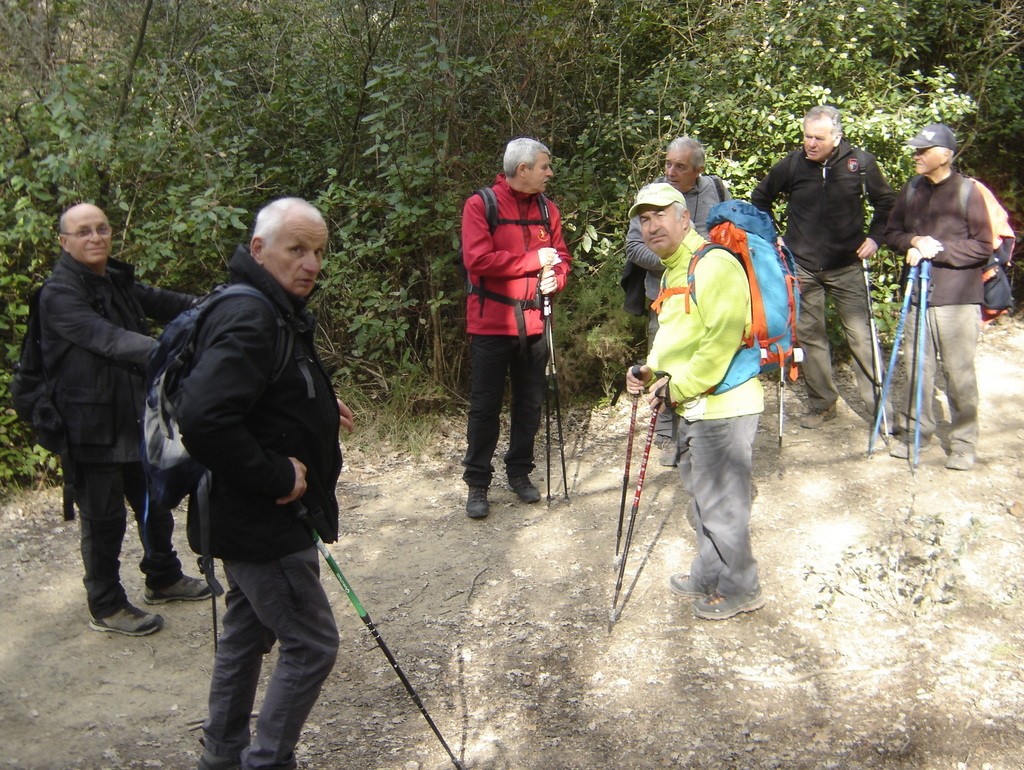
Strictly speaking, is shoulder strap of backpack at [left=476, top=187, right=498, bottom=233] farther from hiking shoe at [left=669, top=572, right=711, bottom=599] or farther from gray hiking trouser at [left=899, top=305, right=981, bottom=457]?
gray hiking trouser at [left=899, top=305, right=981, bottom=457]

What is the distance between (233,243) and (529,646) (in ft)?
13.4

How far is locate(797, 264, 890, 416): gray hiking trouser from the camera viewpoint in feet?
21.1

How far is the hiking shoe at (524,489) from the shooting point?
19.7ft

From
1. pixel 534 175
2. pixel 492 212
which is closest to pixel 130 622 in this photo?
pixel 492 212

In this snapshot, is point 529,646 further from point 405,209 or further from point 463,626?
point 405,209

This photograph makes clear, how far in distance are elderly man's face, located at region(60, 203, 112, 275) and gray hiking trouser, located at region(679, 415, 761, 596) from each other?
9.38 feet

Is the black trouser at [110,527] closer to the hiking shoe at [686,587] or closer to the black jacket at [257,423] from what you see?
the black jacket at [257,423]

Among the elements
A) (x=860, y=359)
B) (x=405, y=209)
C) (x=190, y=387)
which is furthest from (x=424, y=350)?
(x=190, y=387)

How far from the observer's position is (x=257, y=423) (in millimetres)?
2906

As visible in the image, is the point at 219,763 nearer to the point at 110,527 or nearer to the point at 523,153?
the point at 110,527

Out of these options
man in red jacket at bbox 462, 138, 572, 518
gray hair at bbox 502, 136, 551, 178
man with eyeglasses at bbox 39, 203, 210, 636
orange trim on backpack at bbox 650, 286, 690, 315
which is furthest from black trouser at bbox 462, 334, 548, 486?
man with eyeglasses at bbox 39, 203, 210, 636

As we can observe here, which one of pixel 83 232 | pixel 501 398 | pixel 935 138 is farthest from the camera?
pixel 501 398

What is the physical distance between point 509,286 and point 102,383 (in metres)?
2.26

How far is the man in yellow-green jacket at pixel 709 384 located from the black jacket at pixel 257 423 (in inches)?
67.4
